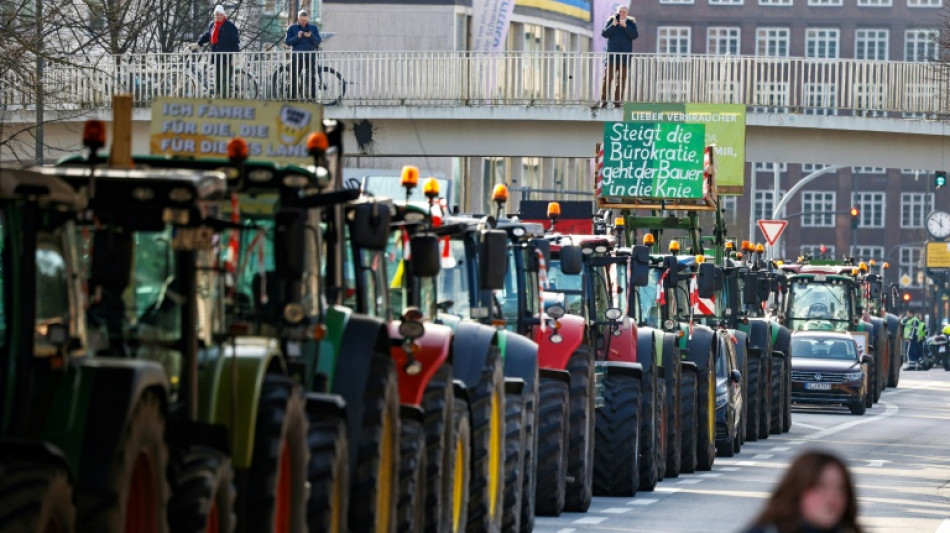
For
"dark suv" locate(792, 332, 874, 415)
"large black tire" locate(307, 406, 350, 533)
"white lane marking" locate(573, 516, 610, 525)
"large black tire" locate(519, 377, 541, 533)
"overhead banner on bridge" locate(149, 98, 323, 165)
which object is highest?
"overhead banner on bridge" locate(149, 98, 323, 165)

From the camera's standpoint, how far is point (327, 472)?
11805 mm

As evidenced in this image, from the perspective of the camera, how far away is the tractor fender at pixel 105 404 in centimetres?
909

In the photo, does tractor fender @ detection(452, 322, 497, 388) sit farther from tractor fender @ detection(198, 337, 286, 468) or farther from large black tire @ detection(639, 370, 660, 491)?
large black tire @ detection(639, 370, 660, 491)

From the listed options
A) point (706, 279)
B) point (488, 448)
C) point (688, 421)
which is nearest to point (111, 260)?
point (488, 448)

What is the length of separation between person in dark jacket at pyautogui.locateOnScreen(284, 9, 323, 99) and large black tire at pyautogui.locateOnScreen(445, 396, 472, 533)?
80.2ft

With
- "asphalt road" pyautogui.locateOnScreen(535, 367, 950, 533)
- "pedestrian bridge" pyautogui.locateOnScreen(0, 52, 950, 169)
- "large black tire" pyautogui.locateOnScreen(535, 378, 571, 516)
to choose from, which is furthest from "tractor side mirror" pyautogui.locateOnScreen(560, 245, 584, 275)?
"pedestrian bridge" pyautogui.locateOnScreen(0, 52, 950, 169)

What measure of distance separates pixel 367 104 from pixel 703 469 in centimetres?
2091

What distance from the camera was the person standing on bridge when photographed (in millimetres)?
7289

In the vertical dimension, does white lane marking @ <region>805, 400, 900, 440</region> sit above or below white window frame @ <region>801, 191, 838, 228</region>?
below

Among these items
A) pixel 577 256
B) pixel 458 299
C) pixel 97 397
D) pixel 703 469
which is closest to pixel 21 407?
pixel 97 397

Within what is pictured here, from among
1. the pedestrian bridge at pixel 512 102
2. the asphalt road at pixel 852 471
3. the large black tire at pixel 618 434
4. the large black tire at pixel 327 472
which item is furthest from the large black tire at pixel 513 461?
the pedestrian bridge at pixel 512 102

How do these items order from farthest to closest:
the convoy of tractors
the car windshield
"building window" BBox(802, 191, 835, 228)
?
"building window" BBox(802, 191, 835, 228) < the car windshield < the convoy of tractors

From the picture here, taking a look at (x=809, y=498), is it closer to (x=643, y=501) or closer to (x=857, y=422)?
(x=643, y=501)

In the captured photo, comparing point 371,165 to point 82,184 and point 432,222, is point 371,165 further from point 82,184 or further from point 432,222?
point 82,184
